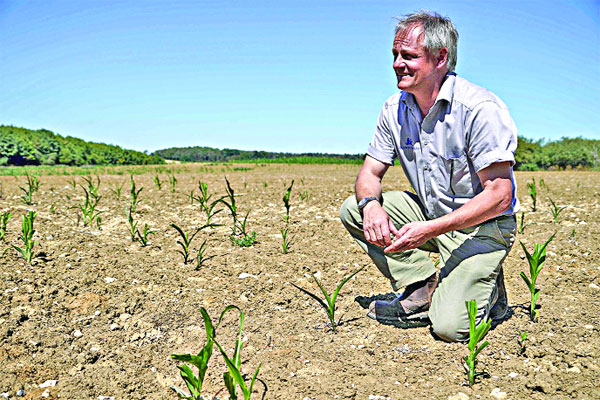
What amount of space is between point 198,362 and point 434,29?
1.85 meters

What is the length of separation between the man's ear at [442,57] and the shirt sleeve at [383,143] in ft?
1.32

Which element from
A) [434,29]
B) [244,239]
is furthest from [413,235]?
[244,239]

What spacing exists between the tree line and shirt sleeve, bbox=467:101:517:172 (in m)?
17.1

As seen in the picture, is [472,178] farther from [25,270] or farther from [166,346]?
[25,270]

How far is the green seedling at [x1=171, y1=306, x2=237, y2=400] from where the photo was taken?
5.58 feet

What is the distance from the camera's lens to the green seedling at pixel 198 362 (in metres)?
1.70

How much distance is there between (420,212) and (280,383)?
1.30 metres

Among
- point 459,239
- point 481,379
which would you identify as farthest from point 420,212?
point 481,379

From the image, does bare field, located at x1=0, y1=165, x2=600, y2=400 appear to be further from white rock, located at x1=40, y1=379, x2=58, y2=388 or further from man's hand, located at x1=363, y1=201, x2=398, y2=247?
man's hand, located at x1=363, y1=201, x2=398, y2=247

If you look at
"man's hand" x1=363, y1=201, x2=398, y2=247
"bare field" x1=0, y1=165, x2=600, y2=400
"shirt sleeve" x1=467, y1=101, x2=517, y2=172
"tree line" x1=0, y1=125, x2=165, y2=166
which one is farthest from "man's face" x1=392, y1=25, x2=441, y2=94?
"tree line" x1=0, y1=125, x2=165, y2=166

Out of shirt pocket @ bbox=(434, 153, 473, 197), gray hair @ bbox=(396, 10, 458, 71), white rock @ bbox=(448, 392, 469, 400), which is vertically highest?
gray hair @ bbox=(396, 10, 458, 71)

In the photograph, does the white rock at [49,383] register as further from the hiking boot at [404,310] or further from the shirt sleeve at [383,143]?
the shirt sleeve at [383,143]

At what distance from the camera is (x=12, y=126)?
17281 mm

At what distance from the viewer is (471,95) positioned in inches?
93.0
